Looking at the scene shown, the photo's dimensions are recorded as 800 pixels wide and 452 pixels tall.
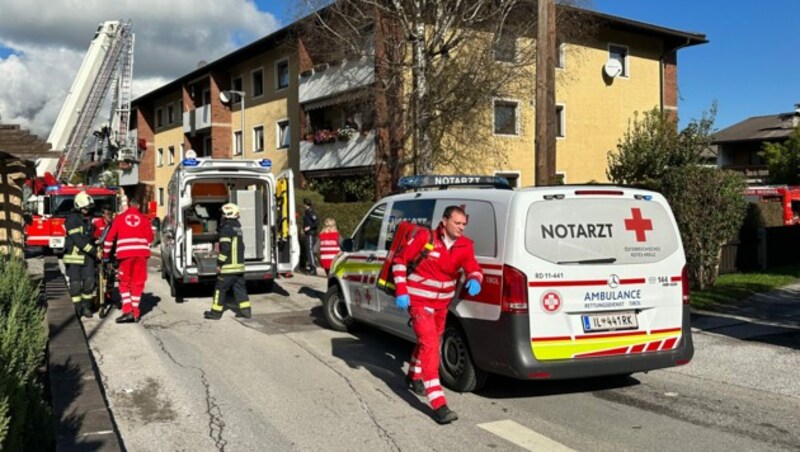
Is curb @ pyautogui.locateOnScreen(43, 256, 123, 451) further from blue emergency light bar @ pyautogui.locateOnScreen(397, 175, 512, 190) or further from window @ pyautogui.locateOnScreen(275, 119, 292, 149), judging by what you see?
window @ pyautogui.locateOnScreen(275, 119, 292, 149)

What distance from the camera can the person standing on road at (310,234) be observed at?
699 inches

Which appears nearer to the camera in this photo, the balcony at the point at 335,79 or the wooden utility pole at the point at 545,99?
the wooden utility pole at the point at 545,99

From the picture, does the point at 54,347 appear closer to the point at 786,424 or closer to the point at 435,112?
the point at 786,424

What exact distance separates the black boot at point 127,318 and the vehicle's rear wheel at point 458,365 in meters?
5.53

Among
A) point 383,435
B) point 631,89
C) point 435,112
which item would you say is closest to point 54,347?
point 383,435

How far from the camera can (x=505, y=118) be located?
25.2 metres

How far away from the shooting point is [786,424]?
17.8 ft

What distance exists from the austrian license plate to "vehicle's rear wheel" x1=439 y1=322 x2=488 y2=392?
1.02 metres

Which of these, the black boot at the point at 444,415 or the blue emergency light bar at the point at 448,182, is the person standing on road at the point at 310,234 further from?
the black boot at the point at 444,415

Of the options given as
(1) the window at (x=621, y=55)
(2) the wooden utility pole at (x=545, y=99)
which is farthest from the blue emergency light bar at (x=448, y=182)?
(1) the window at (x=621, y=55)

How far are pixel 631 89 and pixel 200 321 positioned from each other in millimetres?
23948

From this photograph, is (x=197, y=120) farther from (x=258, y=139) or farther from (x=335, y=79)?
(x=335, y=79)

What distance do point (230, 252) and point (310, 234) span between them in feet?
25.1

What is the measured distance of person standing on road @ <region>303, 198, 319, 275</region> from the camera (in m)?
17.8
